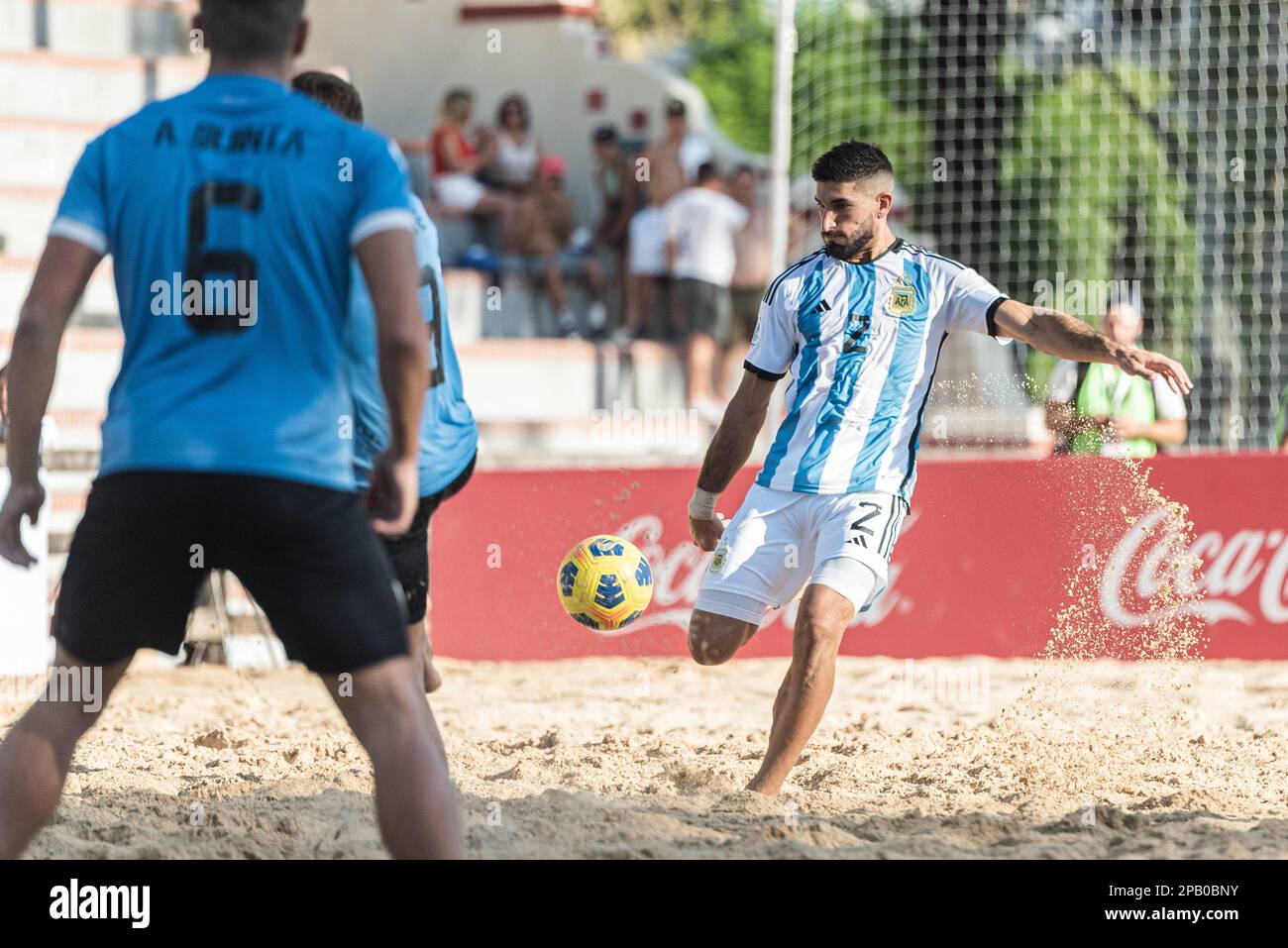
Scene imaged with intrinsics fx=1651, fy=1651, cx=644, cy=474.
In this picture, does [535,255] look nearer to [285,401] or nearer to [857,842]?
[857,842]

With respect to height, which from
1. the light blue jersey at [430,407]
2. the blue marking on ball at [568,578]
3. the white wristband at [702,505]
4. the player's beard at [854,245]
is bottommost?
the blue marking on ball at [568,578]

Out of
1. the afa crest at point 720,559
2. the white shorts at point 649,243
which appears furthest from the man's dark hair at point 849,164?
the white shorts at point 649,243

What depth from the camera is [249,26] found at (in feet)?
10.6

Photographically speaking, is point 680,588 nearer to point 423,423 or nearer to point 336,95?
point 423,423

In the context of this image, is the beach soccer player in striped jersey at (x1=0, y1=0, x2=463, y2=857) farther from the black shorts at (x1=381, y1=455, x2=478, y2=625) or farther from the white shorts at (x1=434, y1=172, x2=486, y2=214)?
the white shorts at (x1=434, y1=172, x2=486, y2=214)

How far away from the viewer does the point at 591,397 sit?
13312 mm

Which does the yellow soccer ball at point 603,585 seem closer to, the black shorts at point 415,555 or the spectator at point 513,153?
the black shorts at point 415,555

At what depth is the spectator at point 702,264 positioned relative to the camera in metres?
12.8

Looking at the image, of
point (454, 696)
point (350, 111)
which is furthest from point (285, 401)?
point (454, 696)

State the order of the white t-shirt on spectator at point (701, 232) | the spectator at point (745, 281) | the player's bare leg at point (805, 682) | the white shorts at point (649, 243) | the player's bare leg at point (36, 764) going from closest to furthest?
the player's bare leg at point (36, 764), the player's bare leg at point (805, 682), the white t-shirt on spectator at point (701, 232), the white shorts at point (649, 243), the spectator at point (745, 281)

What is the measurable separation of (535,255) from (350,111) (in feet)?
30.1

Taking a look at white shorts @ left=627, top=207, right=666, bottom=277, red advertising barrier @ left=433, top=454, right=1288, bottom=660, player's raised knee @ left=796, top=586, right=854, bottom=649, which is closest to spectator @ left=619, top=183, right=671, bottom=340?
white shorts @ left=627, top=207, right=666, bottom=277

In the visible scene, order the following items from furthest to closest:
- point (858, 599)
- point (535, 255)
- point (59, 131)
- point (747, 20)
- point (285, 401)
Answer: point (747, 20) < point (535, 255) < point (59, 131) < point (858, 599) < point (285, 401)

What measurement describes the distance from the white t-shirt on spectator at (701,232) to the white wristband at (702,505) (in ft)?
24.1
